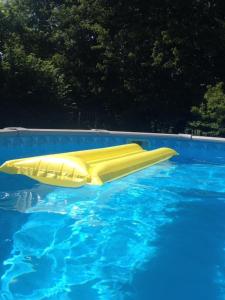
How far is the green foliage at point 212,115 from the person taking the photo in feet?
40.0

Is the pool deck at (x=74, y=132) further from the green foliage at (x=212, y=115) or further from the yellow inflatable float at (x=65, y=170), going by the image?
the yellow inflatable float at (x=65, y=170)

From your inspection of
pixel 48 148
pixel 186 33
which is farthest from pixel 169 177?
pixel 186 33

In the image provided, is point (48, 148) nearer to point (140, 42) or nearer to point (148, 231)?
point (148, 231)

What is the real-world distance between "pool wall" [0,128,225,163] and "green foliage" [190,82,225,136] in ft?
6.74

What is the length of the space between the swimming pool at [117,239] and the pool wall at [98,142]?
199 cm

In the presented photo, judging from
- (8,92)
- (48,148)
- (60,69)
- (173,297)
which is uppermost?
(60,69)

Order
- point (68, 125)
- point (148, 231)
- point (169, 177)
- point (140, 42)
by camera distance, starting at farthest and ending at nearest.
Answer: point (140, 42) < point (68, 125) < point (169, 177) < point (148, 231)

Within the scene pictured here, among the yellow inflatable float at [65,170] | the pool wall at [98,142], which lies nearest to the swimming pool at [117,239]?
the yellow inflatable float at [65,170]

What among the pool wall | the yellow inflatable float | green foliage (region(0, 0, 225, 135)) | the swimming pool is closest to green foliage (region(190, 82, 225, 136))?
green foliage (region(0, 0, 225, 135))

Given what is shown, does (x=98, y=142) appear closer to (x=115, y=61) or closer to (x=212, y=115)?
(x=212, y=115)

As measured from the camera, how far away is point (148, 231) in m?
4.96

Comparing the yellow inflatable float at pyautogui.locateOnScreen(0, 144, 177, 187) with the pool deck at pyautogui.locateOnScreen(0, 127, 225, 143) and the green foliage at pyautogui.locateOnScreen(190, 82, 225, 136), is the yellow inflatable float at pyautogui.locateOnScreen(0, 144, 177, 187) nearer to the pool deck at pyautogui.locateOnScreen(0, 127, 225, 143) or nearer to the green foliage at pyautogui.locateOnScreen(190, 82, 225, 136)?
the pool deck at pyautogui.locateOnScreen(0, 127, 225, 143)

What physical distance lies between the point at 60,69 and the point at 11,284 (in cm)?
1294

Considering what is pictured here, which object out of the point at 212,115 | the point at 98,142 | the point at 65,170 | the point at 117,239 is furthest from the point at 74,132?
the point at 117,239
